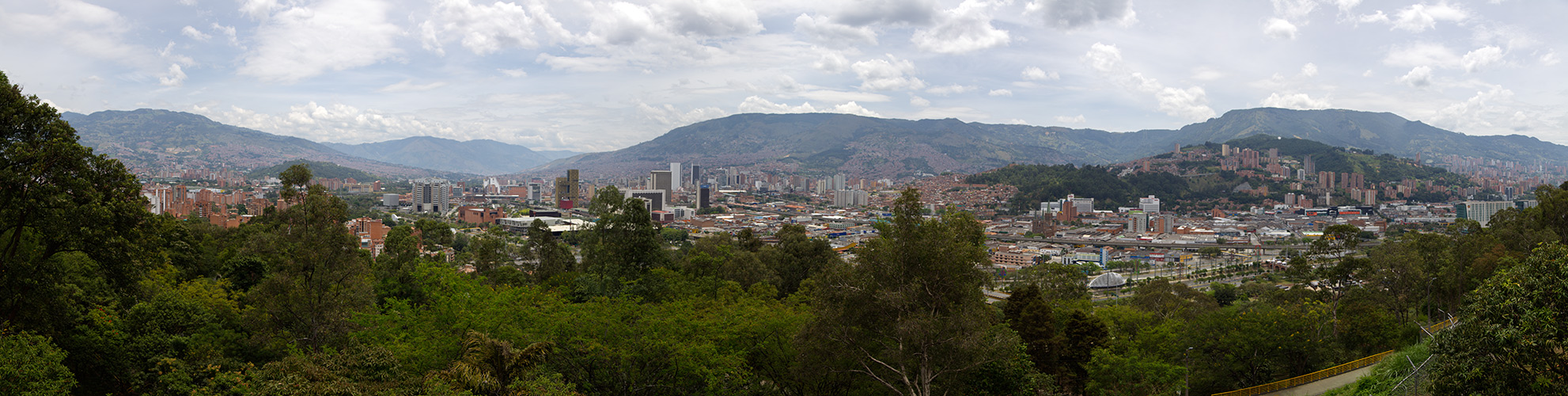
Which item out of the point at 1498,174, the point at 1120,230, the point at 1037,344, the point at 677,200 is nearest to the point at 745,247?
the point at 1037,344

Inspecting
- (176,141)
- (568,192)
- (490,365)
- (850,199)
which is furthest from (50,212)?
(176,141)

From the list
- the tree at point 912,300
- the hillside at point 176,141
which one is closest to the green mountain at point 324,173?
the hillside at point 176,141

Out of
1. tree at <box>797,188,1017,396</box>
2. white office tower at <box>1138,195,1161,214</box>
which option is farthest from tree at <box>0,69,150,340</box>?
white office tower at <box>1138,195,1161,214</box>

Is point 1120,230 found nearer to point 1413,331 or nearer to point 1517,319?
point 1413,331

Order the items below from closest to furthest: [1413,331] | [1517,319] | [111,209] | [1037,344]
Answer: [1517,319] < [111,209] < [1037,344] < [1413,331]

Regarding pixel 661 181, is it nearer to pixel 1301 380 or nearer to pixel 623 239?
pixel 623 239

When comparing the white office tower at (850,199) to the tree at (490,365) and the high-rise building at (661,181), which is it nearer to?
the high-rise building at (661,181)

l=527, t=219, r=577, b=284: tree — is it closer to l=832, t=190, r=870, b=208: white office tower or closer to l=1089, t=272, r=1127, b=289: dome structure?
l=1089, t=272, r=1127, b=289: dome structure
